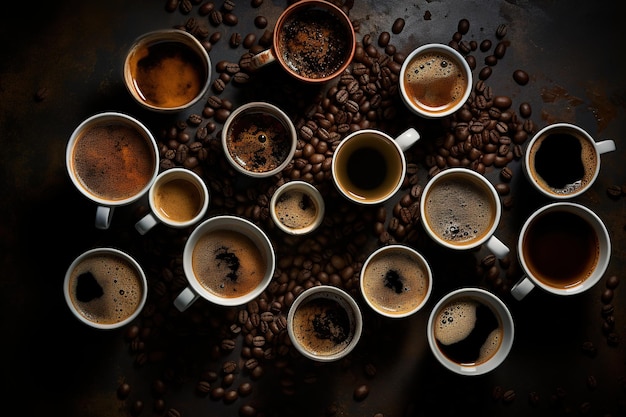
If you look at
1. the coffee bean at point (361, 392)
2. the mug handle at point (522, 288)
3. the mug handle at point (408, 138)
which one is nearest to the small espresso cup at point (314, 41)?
the mug handle at point (408, 138)

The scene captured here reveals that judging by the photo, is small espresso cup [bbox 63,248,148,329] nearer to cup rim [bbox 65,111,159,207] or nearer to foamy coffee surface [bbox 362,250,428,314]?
cup rim [bbox 65,111,159,207]

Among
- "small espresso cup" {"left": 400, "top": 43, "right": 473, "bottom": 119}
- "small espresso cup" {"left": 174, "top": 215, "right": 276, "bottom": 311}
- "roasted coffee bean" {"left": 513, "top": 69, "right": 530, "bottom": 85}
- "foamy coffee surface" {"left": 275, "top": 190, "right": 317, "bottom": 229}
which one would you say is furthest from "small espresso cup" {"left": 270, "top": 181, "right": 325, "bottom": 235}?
"roasted coffee bean" {"left": 513, "top": 69, "right": 530, "bottom": 85}

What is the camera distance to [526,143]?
1886 millimetres

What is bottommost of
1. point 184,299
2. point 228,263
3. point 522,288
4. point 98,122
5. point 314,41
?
point 184,299

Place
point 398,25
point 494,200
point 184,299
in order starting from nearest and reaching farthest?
point 184,299, point 494,200, point 398,25

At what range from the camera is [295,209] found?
5.94 ft

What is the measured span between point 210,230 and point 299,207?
0.28 metres

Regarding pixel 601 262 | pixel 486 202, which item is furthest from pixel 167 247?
pixel 601 262

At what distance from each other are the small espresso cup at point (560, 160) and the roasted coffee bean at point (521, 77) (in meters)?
0.18

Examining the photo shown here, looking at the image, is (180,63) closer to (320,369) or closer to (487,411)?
(320,369)

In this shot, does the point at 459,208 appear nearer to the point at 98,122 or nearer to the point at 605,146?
the point at 605,146

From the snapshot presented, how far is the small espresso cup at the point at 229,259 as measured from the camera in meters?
1.72

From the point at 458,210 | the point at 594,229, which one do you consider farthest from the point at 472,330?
the point at 594,229

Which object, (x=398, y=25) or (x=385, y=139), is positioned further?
(x=398, y=25)
